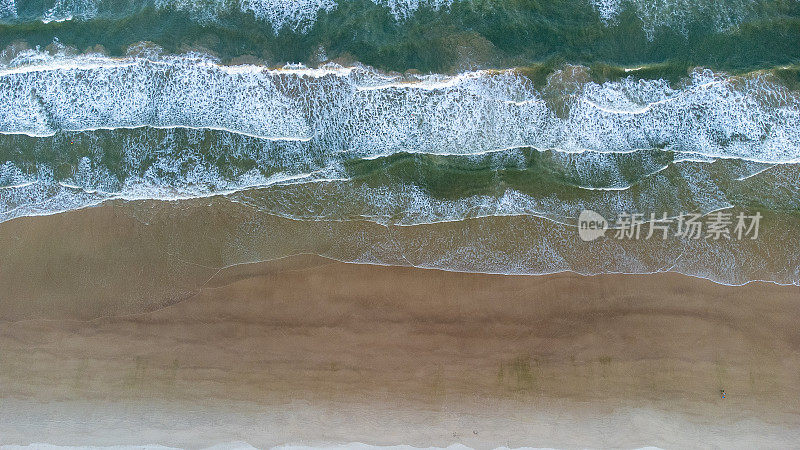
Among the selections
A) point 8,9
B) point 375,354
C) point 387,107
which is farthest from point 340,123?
point 8,9

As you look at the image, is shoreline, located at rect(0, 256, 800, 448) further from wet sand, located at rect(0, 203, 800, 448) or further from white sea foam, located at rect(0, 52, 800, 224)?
white sea foam, located at rect(0, 52, 800, 224)

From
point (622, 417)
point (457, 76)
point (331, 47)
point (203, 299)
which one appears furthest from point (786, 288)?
point (203, 299)

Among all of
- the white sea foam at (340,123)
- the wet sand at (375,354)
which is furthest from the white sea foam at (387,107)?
the wet sand at (375,354)

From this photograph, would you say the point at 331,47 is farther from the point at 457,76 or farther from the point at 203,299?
the point at 203,299

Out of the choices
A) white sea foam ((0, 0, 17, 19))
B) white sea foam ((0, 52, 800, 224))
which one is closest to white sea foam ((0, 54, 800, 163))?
white sea foam ((0, 52, 800, 224))

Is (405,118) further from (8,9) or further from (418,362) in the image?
(8,9)

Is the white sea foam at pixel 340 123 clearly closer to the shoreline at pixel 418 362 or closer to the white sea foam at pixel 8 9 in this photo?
the white sea foam at pixel 8 9
